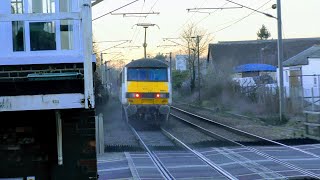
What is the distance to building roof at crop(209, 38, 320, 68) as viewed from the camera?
7912cm

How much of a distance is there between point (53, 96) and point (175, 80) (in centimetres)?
6728

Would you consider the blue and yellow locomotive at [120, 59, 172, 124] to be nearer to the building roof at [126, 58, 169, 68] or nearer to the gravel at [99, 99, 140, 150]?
the building roof at [126, 58, 169, 68]

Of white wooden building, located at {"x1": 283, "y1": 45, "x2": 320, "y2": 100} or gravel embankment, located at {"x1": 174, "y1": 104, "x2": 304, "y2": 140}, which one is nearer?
gravel embankment, located at {"x1": 174, "y1": 104, "x2": 304, "y2": 140}

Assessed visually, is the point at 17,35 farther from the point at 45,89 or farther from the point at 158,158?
the point at 158,158

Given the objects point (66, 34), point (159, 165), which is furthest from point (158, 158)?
point (66, 34)

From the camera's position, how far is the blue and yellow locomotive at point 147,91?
83.5 ft

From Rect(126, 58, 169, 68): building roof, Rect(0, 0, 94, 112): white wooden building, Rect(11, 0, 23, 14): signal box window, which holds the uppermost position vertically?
Rect(126, 58, 169, 68): building roof

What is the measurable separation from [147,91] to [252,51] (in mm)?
59842

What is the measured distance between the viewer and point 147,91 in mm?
25625

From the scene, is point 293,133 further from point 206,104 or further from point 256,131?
point 206,104

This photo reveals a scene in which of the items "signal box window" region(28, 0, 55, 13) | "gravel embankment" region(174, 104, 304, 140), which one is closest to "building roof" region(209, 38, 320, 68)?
"gravel embankment" region(174, 104, 304, 140)

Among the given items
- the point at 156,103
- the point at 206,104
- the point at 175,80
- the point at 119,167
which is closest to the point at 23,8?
the point at 119,167

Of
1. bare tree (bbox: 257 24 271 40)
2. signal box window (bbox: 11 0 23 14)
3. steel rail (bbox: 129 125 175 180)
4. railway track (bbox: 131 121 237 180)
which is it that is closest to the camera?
signal box window (bbox: 11 0 23 14)

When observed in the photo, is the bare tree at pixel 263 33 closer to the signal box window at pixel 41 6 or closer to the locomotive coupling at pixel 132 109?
the locomotive coupling at pixel 132 109
